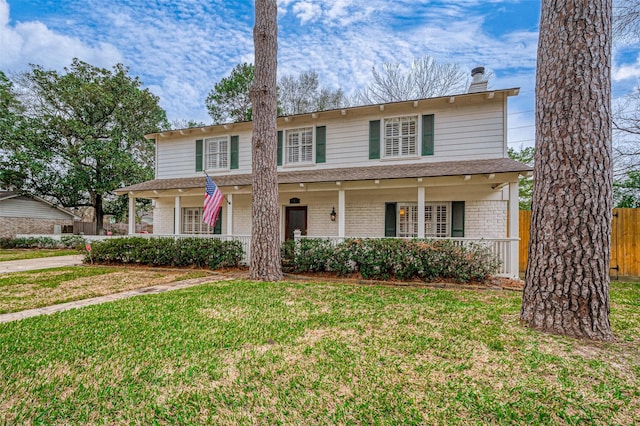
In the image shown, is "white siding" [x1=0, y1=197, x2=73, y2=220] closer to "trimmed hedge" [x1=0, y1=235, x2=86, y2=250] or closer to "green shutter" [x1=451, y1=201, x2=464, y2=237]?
"trimmed hedge" [x1=0, y1=235, x2=86, y2=250]

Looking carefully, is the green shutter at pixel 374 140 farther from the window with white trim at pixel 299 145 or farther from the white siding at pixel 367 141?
the window with white trim at pixel 299 145

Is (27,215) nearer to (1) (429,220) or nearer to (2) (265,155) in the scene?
(2) (265,155)

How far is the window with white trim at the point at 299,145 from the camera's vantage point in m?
11.0

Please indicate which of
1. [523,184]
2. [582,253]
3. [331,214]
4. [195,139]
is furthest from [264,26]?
[523,184]

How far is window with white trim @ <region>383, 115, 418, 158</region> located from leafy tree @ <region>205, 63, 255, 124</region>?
1263 centimetres

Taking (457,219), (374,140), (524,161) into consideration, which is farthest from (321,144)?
(524,161)

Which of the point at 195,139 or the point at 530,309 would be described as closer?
the point at 530,309

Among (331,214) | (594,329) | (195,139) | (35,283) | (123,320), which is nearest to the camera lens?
(594,329)

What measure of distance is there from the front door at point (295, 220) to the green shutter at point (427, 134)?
461cm

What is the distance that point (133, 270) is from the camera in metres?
9.15

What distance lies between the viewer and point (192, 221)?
40.9ft

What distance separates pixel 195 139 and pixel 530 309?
41.1ft

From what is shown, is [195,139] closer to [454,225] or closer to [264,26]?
[264,26]

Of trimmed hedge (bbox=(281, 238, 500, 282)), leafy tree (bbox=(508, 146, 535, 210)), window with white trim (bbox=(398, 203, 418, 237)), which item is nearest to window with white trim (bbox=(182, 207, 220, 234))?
trimmed hedge (bbox=(281, 238, 500, 282))
